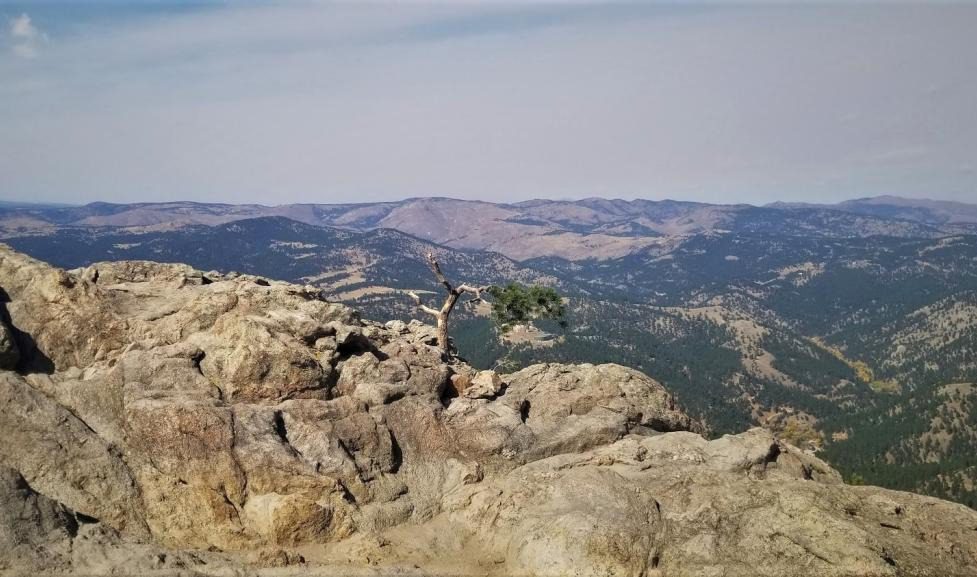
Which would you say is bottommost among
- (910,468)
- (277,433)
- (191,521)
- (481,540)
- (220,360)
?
(910,468)

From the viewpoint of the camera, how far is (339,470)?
98.1ft

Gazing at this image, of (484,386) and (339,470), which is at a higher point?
(484,386)

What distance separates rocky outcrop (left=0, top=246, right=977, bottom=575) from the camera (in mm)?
25062

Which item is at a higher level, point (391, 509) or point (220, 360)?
point (220, 360)

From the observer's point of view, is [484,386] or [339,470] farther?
[484,386]

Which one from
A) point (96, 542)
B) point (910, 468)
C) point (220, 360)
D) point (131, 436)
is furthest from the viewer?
point (910, 468)

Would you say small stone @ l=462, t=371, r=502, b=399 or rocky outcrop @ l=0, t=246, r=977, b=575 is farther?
small stone @ l=462, t=371, r=502, b=399

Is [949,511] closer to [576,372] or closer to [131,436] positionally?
[576,372]

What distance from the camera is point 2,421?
26.1 meters

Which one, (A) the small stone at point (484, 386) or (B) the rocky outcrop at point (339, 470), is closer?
(B) the rocky outcrop at point (339, 470)

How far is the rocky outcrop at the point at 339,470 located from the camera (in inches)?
987

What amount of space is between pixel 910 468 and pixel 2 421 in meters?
228

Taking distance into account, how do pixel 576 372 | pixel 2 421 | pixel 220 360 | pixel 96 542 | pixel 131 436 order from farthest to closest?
pixel 576 372
pixel 220 360
pixel 131 436
pixel 2 421
pixel 96 542

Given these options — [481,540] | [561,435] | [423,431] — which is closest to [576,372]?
[561,435]
